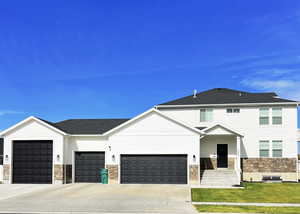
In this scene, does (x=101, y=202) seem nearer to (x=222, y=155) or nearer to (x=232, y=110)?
(x=222, y=155)

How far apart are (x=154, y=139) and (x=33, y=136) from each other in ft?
29.4

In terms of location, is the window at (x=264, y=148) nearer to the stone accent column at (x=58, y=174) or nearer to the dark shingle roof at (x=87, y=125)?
the dark shingle roof at (x=87, y=125)

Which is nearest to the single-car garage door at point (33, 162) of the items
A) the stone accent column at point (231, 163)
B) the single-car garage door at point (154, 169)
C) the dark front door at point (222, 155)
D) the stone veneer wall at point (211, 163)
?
the single-car garage door at point (154, 169)

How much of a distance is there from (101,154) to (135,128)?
11.2 ft

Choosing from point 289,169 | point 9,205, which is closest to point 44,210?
point 9,205

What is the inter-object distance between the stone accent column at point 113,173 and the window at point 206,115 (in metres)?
8.60

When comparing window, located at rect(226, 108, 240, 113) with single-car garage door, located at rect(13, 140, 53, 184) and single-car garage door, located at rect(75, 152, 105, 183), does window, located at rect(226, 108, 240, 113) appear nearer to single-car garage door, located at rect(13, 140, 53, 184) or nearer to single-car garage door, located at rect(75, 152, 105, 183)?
single-car garage door, located at rect(75, 152, 105, 183)

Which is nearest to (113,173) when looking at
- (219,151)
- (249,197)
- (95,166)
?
(95,166)

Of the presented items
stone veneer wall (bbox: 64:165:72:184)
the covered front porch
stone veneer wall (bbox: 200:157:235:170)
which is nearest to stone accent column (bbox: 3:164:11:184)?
stone veneer wall (bbox: 64:165:72:184)

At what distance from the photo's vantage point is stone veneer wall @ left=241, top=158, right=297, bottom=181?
25.1 metres

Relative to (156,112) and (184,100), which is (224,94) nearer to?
(184,100)

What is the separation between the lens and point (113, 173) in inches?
900

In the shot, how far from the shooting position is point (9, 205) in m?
13.2

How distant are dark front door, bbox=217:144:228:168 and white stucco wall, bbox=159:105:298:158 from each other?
5.40ft
